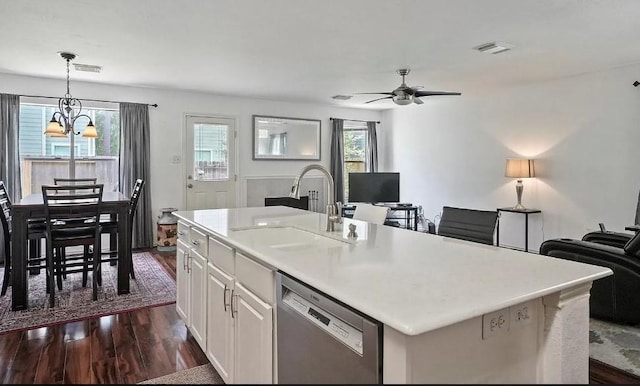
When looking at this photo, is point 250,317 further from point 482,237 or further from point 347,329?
point 482,237

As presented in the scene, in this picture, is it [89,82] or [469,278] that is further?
[89,82]

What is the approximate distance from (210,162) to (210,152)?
0.17 m

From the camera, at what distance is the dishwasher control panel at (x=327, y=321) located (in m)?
1.13

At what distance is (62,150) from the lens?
5.68 meters

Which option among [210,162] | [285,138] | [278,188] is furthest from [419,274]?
[285,138]

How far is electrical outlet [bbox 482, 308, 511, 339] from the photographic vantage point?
1.07 m

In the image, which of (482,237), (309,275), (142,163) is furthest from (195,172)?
(309,275)

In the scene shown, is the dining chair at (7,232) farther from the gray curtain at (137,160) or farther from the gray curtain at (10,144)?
the gray curtain at (137,160)

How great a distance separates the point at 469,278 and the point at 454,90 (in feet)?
17.7

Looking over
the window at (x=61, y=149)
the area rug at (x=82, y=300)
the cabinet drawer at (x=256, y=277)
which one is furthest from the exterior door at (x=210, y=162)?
the cabinet drawer at (x=256, y=277)

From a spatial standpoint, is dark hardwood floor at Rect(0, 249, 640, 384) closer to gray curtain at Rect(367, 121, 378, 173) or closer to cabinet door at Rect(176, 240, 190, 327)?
cabinet door at Rect(176, 240, 190, 327)

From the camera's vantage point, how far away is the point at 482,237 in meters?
2.45

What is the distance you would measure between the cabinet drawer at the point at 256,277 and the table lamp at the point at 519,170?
4836 mm

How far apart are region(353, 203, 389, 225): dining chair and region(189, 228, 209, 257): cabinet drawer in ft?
3.75
